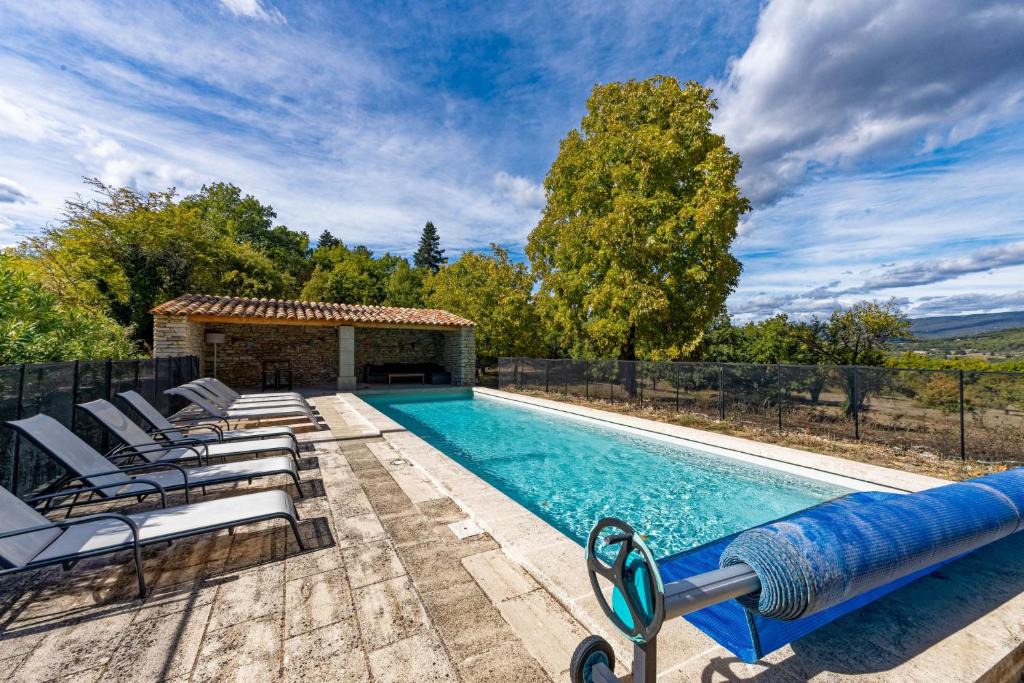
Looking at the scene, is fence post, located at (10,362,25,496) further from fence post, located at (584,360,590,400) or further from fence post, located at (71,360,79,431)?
fence post, located at (584,360,590,400)

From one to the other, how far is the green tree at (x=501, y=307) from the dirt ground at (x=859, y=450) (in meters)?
8.76

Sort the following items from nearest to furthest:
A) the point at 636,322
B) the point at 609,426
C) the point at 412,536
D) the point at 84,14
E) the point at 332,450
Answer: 1. the point at 412,536
2. the point at 332,450
3. the point at 84,14
4. the point at 609,426
5. the point at 636,322

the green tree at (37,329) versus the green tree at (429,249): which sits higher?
the green tree at (429,249)

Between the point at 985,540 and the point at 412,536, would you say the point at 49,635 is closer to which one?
the point at 412,536

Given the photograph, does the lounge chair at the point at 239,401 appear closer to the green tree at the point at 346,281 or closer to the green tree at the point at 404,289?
the green tree at the point at 404,289

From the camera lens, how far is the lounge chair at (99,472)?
310cm

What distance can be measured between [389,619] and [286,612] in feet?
1.96

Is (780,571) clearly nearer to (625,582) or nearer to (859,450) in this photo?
(625,582)

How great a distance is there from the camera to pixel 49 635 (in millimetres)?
2072

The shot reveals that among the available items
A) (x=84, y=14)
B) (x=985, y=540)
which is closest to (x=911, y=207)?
(x=985, y=540)

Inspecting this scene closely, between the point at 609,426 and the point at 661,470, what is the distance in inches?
111

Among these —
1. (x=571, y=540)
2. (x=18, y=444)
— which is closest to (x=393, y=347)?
(x=18, y=444)

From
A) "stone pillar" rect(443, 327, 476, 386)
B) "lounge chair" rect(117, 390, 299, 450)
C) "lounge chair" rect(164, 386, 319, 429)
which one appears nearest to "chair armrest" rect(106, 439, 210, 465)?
"lounge chair" rect(117, 390, 299, 450)

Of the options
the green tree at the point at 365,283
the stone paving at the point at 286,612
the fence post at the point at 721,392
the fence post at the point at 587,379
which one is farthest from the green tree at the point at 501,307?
the stone paving at the point at 286,612
